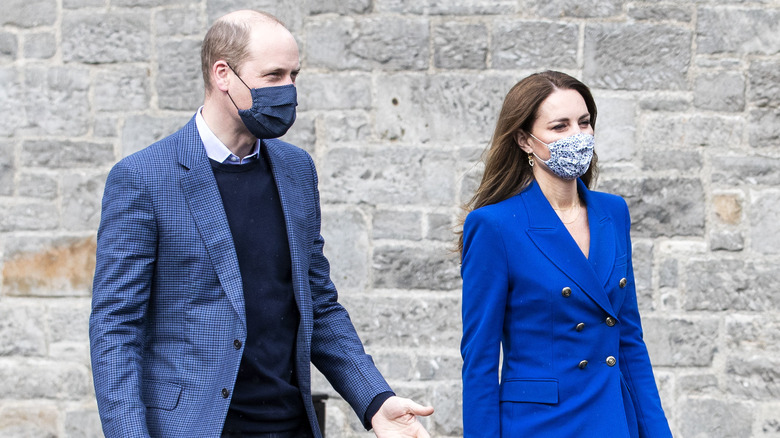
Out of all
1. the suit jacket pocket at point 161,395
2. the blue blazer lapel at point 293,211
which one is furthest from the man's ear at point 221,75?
the suit jacket pocket at point 161,395

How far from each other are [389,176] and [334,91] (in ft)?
1.68

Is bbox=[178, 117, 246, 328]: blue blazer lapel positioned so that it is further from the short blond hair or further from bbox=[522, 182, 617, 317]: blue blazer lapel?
bbox=[522, 182, 617, 317]: blue blazer lapel

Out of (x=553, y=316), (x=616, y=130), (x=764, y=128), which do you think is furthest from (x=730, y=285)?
(x=553, y=316)

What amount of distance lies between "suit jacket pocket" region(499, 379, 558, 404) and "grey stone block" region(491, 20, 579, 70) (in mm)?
2452

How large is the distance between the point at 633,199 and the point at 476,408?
2401 millimetres

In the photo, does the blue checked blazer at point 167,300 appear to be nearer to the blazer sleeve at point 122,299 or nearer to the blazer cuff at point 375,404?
the blazer sleeve at point 122,299

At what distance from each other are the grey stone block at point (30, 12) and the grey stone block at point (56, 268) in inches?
38.6

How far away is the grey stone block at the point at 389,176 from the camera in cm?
484

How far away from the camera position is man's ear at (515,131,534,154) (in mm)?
2975

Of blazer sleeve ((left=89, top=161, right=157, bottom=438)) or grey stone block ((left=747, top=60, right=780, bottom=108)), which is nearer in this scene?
blazer sleeve ((left=89, top=161, right=157, bottom=438))

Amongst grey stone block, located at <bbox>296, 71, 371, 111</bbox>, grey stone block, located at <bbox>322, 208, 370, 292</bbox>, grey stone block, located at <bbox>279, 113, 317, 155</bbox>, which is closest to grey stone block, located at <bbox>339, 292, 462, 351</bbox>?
grey stone block, located at <bbox>322, 208, 370, 292</bbox>

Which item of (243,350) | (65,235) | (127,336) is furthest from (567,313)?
(65,235)

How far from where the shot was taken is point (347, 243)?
15.9ft

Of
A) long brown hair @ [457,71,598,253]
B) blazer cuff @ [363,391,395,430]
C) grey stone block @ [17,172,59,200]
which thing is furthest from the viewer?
grey stone block @ [17,172,59,200]
